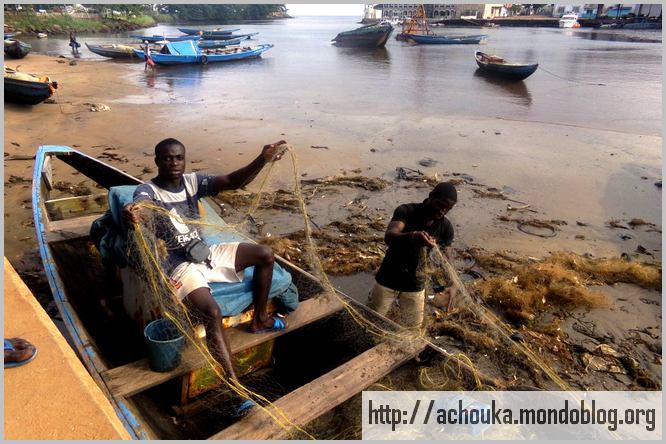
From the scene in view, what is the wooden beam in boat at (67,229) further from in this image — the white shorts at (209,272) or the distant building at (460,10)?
the distant building at (460,10)

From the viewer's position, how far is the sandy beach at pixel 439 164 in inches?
250

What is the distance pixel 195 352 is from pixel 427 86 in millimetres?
22904

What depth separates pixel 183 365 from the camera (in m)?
3.14

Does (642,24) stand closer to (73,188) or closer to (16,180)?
(73,188)

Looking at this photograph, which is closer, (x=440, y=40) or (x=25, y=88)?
(x=25, y=88)

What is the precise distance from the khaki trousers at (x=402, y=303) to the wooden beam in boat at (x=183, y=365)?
0.52 m

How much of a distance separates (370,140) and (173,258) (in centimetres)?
1005

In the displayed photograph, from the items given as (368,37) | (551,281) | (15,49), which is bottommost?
(551,281)

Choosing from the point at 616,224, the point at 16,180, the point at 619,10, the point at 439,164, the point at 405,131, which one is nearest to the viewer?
the point at 616,224

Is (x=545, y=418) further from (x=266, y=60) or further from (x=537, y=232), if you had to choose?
(x=266, y=60)

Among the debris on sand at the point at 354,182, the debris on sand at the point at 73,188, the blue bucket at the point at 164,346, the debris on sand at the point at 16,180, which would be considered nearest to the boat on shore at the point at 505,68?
the debris on sand at the point at 354,182

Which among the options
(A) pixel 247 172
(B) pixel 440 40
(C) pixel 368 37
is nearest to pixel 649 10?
(B) pixel 440 40

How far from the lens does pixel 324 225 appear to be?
744cm

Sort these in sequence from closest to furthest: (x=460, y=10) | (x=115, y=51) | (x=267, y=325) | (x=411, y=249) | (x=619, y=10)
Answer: (x=267, y=325) < (x=411, y=249) < (x=115, y=51) < (x=619, y=10) < (x=460, y=10)
